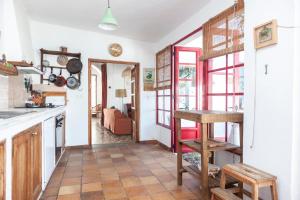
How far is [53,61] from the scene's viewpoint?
14.2 ft

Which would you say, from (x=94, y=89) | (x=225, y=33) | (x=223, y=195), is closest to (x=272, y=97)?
(x=223, y=195)

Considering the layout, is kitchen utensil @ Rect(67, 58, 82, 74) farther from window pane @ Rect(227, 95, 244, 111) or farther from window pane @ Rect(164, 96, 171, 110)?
window pane @ Rect(227, 95, 244, 111)

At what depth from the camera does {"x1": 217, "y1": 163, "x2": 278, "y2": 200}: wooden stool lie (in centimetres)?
145

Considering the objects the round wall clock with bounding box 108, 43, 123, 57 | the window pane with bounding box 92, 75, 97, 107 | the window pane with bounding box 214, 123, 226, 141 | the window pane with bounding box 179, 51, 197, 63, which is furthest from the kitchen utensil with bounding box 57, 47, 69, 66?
the window pane with bounding box 92, 75, 97, 107

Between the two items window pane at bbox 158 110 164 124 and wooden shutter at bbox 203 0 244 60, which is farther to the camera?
window pane at bbox 158 110 164 124

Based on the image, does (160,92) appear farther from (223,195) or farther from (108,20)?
(223,195)

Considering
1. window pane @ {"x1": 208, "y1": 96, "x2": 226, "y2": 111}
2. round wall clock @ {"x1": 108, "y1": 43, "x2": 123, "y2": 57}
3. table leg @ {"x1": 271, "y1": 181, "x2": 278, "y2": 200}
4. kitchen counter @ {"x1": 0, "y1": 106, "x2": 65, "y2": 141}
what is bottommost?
table leg @ {"x1": 271, "y1": 181, "x2": 278, "y2": 200}

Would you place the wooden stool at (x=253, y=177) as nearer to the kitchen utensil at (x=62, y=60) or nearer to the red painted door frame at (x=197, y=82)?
the red painted door frame at (x=197, y=82)

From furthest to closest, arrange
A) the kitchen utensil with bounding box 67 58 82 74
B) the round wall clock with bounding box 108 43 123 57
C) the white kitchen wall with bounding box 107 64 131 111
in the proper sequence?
1. the white kitchen wall with bounding box 107 64 131 111
2. the round wall clock with bounding box 108 43 123 57
3. the kitchen utensil with bounding box 67 58 82 74

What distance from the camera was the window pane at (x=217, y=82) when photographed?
2.71 metres

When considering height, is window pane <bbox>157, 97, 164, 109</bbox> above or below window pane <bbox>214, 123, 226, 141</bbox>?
above

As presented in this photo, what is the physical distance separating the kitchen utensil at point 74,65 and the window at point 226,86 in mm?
2673

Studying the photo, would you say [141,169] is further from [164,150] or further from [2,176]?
[2,176]

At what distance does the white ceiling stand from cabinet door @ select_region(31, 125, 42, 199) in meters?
2.09
